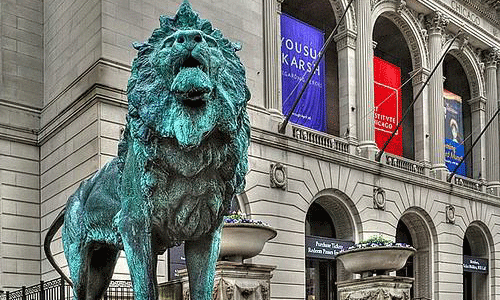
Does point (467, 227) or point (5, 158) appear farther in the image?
point (467, 227)

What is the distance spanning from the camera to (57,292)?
1881 cm

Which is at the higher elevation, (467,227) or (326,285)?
(467,227)

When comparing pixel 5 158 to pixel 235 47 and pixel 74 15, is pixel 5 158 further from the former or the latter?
pixel 235 47

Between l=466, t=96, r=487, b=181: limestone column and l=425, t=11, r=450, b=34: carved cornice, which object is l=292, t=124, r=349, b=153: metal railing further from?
l=466, t=96, r=487, b=181: limestone column

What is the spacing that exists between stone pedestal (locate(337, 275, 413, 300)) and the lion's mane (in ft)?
42.6

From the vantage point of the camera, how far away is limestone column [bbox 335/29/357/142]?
1233 inches

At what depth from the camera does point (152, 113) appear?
346 cm

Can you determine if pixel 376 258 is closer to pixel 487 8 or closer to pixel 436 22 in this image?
pixel 436 22

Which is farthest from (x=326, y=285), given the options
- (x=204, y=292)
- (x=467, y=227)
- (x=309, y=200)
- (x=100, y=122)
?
(x=204, y=292)

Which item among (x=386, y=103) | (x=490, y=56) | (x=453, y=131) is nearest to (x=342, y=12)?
(x=386, y=103)

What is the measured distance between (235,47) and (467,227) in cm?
3508

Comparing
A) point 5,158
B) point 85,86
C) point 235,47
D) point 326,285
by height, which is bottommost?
point 326,285

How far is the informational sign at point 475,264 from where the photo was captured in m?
37.1

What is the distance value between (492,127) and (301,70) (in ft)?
53.5
